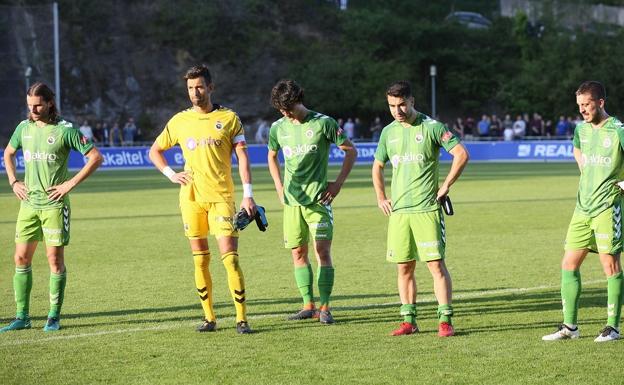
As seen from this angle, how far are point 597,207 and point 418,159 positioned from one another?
4.65 feet

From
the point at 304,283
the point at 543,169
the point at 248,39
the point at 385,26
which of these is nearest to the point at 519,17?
the point at 385,26

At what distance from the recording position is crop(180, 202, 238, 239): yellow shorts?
8.60 metres

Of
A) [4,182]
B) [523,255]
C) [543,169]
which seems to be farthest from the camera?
[543,169]

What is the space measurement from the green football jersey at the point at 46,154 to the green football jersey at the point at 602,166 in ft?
13.5

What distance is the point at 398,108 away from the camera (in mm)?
8312

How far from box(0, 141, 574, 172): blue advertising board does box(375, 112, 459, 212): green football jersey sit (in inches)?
1235

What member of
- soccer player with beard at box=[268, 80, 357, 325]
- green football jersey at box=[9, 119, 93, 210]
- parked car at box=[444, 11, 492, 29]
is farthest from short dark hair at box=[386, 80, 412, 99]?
parked car at box=[444, 11, 492, 29]

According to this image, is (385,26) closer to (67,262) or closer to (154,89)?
(154,89)

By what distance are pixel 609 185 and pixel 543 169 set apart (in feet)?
95.0

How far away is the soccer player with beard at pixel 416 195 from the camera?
8.34 meters

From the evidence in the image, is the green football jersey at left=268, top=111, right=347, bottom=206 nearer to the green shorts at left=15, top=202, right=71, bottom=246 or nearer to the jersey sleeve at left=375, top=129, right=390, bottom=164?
the jersey sleeve at left=375, top=129, right=390, bottom=164

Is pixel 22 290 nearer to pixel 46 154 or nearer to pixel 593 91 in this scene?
pixel 46 154

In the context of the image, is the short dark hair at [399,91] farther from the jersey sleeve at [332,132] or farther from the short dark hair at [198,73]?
the short dark hair at [198,73]

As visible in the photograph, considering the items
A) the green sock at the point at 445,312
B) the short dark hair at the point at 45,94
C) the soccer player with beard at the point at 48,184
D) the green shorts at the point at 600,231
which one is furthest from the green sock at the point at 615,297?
the short dark hair at the point at 45,94
